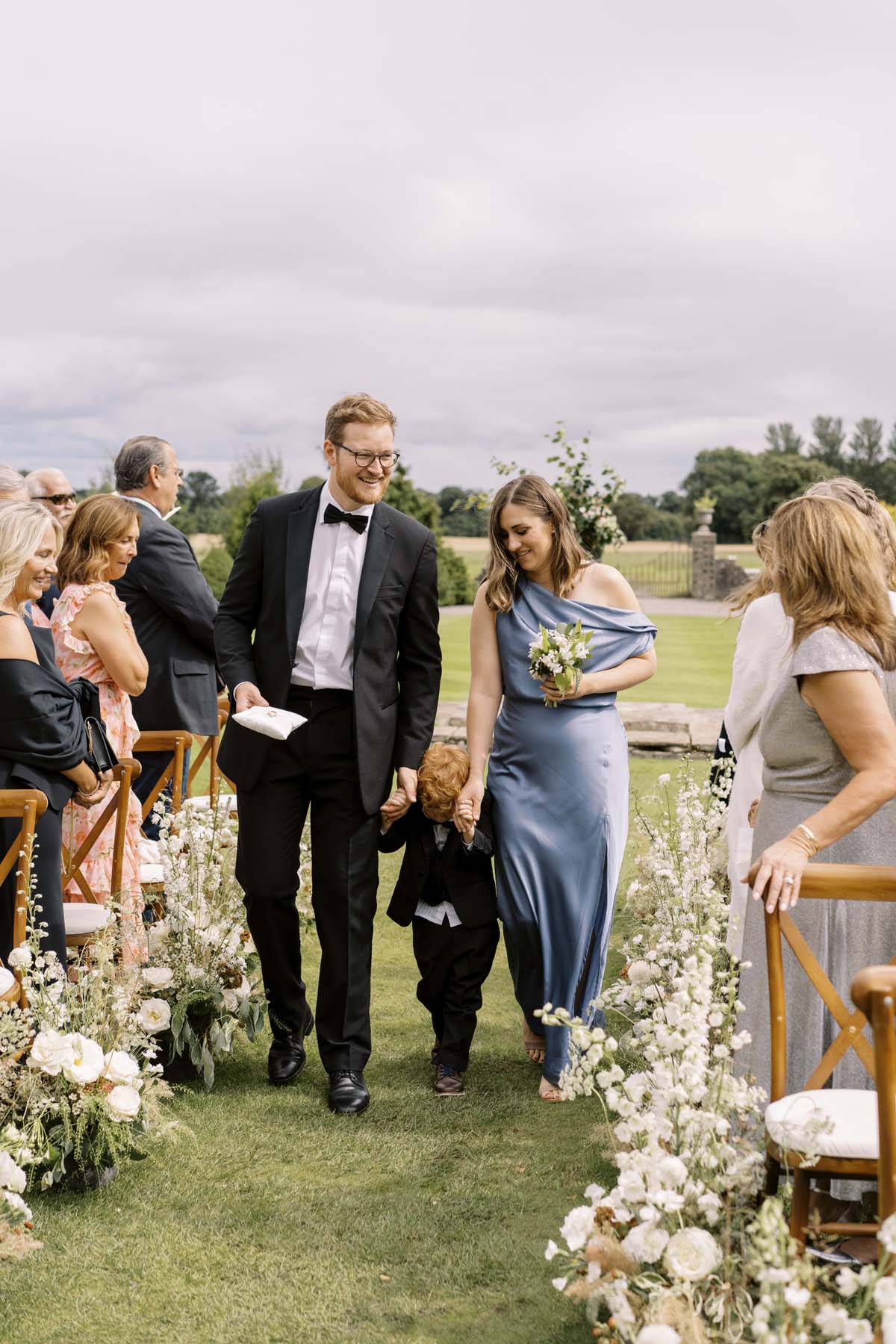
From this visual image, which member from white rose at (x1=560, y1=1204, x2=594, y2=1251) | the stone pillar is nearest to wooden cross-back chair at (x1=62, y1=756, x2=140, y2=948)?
white rose at (x1=560, y1=1204, x2=594, y2=1251)

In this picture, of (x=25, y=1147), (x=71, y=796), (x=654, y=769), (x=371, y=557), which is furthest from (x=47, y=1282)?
(x=654, y=769)

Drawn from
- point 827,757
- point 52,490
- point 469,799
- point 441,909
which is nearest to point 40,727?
point 469,799

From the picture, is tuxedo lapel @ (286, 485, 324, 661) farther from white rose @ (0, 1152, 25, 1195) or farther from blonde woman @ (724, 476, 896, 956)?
white rose @ (0, 1152, 25, 1195)

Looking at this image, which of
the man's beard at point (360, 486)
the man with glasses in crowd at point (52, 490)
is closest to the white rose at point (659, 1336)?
the man's beard at point (360, 486)

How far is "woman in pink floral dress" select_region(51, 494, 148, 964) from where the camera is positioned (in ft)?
15.5

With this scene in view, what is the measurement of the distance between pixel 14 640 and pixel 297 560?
97cm

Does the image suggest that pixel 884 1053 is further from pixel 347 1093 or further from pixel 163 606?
pixel 163 606

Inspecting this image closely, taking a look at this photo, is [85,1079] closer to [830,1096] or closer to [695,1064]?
[695,1064]

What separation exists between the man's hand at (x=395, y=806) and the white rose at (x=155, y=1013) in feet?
3.12

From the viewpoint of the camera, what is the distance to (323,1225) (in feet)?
11.6

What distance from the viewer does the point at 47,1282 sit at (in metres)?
3.19

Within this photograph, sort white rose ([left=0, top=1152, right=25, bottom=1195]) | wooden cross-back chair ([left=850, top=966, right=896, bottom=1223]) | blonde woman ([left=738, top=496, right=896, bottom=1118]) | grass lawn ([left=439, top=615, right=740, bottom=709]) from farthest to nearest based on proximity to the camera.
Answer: grass lawn ([left=439, top=615, right=740, bottom=709])
blonde woman ([left=738, top=496, right=896, bottom=1118])
white rose ([left=0, top=1152, right=25, bottom=1195])
wooden cross-back chair ([left=850, top=966, right=896, bottom=1223])

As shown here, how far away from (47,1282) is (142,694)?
3.32m

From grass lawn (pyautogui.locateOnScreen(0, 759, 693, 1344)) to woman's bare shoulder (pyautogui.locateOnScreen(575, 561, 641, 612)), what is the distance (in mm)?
1747
